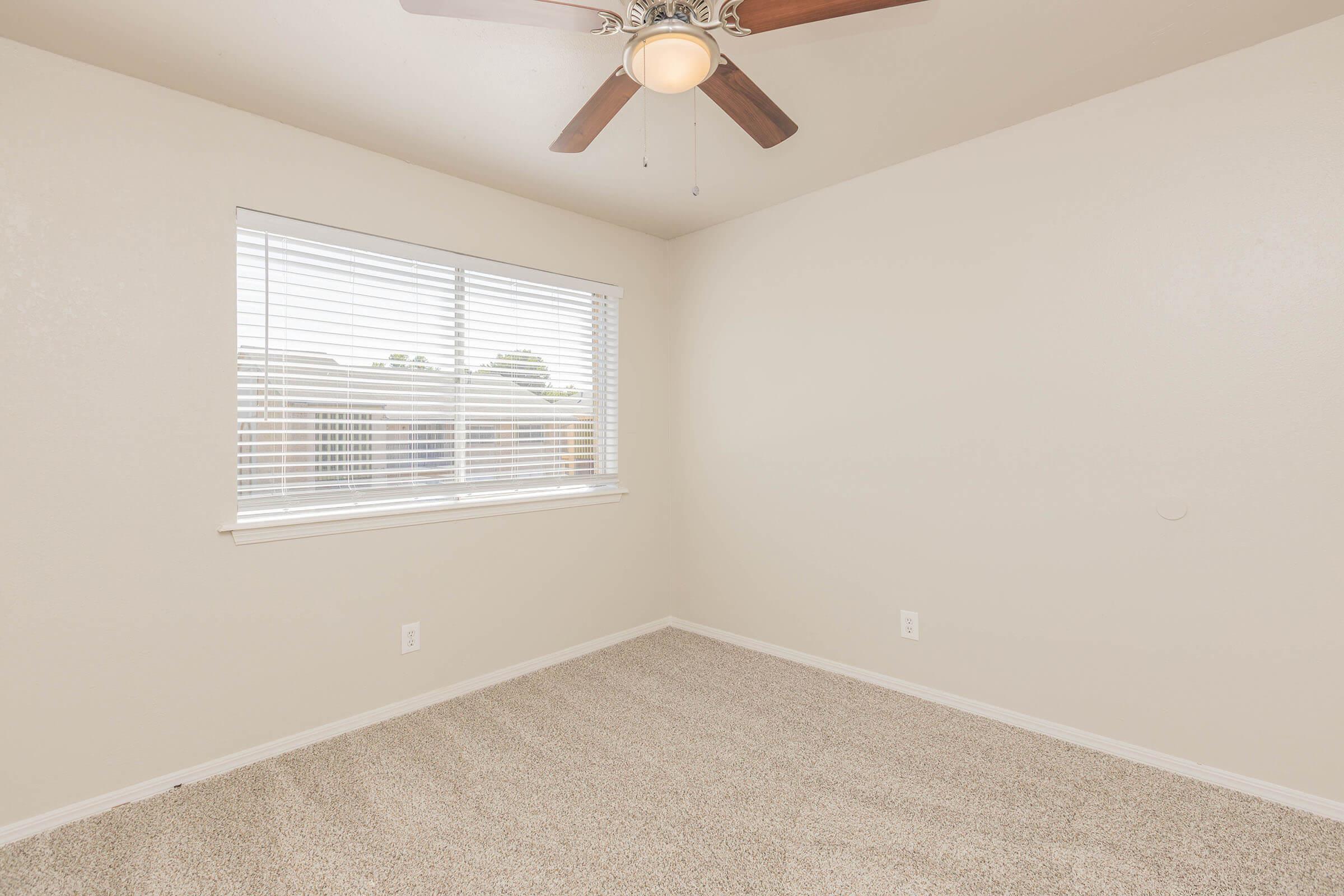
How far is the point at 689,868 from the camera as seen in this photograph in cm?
166

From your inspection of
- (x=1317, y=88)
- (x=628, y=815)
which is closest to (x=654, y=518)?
(x=628, y=815)

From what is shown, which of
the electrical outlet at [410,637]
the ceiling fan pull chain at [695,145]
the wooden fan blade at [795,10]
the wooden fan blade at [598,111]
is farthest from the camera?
the electrical outlet at [410,637]

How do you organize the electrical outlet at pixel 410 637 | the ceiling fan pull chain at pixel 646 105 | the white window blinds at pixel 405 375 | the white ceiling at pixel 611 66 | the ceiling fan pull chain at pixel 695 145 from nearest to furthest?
the ceiling fan pull chain at pixel 646 105 → the white ceiling at pixel 611 66 → the ceiling fan pull chain at pixel 695 145 → the white window blinds at pixel 405 375 → the electrical outlet at pixel 410 637

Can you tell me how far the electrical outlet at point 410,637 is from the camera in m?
2.64

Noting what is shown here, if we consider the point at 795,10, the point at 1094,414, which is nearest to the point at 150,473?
the point at 795,10

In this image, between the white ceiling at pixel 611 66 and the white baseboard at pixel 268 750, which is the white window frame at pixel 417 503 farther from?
the white baseboard at pixel 268 750

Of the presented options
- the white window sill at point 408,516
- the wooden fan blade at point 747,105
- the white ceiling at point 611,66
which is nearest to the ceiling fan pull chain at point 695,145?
the white ceiling at point 611,66

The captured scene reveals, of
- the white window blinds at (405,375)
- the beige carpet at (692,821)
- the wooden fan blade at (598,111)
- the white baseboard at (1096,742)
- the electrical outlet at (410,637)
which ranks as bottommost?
the beige carpet at (692,821)

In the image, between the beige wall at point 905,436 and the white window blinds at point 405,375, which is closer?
the beige wall at point 905,436

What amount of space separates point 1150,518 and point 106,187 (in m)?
3.67

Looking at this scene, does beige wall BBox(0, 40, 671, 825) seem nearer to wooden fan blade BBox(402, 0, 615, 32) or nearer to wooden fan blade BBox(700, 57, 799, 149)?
wooden fan blade BBox(402, 0, 615, 32)

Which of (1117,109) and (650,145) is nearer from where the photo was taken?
(1117,109)

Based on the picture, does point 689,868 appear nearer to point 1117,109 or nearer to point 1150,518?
point 1150,518

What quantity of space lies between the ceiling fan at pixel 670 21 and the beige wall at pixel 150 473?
51.2 inches
